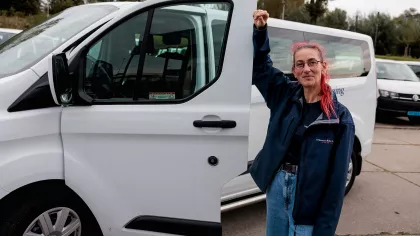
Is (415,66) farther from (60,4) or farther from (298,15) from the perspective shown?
(298,15)

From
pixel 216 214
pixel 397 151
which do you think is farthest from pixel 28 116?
pixel 397 151

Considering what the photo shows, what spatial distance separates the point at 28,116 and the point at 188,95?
0.92 metres

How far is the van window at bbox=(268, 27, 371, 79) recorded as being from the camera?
3517 millimetres

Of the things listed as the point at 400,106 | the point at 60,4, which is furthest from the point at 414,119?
the point at 60,4

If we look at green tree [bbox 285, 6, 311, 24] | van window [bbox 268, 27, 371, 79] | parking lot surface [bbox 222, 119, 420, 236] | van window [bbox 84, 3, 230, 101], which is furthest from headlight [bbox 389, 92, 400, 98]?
green tree [bbox 285, 6, 311, 24]

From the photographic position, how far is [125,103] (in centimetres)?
238

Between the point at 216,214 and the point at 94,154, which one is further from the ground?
the point at 94,154

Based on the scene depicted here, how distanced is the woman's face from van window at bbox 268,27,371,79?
60.2 inches

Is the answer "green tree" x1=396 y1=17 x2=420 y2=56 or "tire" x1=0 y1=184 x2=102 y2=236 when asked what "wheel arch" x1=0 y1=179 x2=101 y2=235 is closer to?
"tire" x1=0 y1=184 x2=102 y2=236

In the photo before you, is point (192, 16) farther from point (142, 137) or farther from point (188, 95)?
point (142, 137)

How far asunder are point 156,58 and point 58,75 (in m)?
0.62

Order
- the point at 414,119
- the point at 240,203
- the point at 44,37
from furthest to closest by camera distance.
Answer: the point at 414,119 < the point at 240,203 < the point at 44,37

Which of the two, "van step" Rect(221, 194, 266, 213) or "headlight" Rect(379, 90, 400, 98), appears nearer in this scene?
"van step" Rect(221, 194, 266, 213)

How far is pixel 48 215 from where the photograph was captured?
7.69ft
